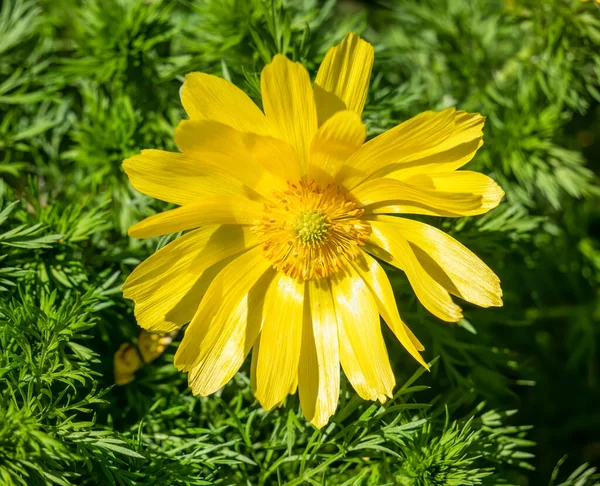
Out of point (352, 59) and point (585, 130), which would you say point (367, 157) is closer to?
point (352, 59)

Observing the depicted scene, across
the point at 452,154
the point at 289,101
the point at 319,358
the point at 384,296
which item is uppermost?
the point at 289,101

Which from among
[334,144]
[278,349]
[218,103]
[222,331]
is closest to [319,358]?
[278,349]

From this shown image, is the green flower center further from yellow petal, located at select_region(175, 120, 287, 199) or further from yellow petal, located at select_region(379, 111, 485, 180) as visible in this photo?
yellow petal, located at select_region(379, 111, 485, 180)

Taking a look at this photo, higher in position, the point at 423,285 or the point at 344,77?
the point at 344,77

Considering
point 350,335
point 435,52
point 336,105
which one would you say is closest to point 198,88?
point 336,105

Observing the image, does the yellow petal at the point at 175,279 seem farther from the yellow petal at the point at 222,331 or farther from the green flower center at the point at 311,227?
the green flower center at the point at 311,227

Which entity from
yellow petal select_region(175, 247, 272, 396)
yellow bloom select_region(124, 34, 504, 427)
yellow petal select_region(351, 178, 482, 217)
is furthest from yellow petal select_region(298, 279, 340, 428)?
yellow petal select_region(351, 178, 482, 217)

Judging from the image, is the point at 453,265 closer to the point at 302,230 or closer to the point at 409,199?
the point at 409,199
